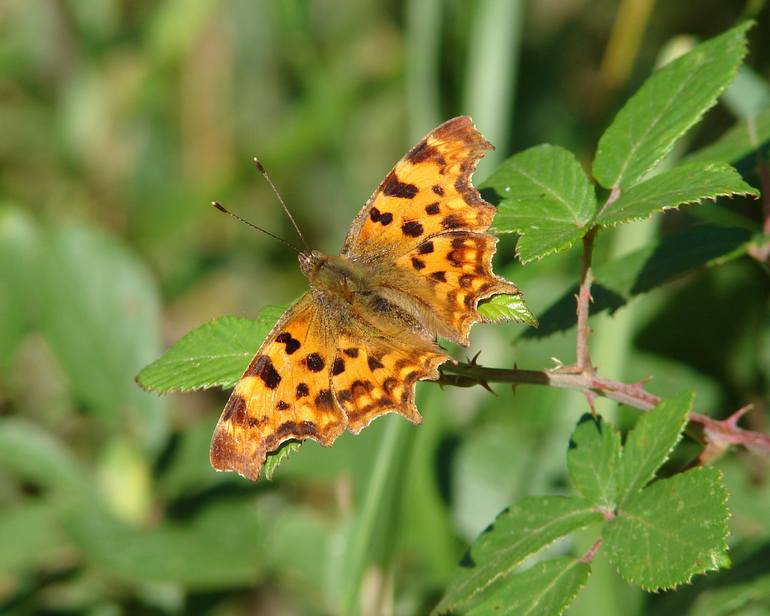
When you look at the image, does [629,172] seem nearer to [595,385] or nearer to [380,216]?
[595,385]

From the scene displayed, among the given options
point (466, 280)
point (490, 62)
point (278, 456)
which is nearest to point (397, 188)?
point (466, 280)

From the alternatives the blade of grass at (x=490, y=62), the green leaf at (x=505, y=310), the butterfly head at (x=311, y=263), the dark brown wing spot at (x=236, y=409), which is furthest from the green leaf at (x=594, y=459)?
the blade of grass at (x=490, y=62)

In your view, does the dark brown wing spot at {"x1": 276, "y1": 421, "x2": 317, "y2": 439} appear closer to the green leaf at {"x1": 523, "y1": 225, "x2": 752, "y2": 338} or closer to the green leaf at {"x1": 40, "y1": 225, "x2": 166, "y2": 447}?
the green leaf at {"x1": 523, "y1": 225, "x2": 752, "y2": 338}

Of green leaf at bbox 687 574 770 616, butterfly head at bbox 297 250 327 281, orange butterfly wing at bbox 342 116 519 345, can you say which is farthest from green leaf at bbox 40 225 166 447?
green leaf at bbox 687 574 770 616

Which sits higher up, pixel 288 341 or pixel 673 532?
pixel 288 341

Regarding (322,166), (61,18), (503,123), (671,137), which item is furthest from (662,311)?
(61,18)
